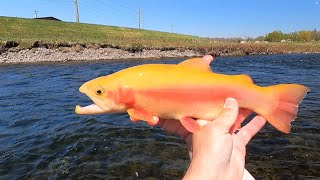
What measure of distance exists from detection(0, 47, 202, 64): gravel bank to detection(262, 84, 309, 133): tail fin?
1256 inches

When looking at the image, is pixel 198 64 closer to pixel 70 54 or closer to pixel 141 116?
pixel 141 116

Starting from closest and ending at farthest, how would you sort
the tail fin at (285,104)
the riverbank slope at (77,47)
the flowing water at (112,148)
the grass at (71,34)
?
the tail fin at (285,104)
the flowing water at (112,148)
the riverbank slope at (77,47)
the grass at (71,34)

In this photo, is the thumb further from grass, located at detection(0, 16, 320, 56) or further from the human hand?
grass, located at detection(0, 16, 320, 56)

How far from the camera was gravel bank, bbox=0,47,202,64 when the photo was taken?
32.8m

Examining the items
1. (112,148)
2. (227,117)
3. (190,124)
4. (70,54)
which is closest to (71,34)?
(70,54)

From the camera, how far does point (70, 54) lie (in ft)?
117

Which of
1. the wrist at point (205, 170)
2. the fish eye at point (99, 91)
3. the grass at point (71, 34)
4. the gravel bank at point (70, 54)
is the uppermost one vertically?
the grass at point (71, 34)

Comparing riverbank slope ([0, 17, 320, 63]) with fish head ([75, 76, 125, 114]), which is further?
riverbank slope ([0, 17, 320, 63])

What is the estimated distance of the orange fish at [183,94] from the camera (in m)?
2.84

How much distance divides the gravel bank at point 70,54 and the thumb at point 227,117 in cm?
3188

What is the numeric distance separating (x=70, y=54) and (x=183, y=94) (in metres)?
34.2

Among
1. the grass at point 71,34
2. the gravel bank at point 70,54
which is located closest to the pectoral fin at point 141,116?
the gravel bank at point 70,54

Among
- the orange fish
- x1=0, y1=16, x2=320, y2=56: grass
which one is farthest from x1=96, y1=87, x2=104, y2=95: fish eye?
x1=0, y1=16, x2=320, y2=56: grass

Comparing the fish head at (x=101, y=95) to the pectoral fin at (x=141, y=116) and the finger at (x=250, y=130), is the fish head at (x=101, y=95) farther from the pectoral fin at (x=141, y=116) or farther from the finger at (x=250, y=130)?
the finger at (x=250, y=130)
